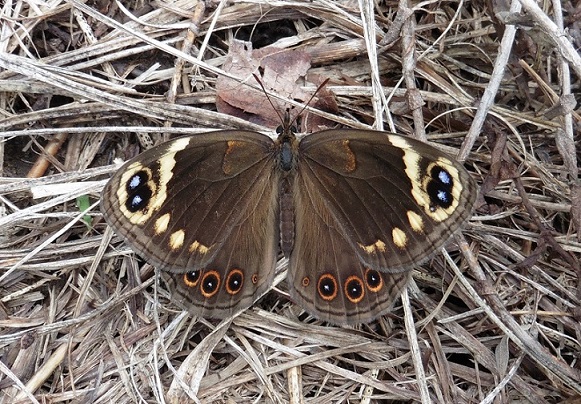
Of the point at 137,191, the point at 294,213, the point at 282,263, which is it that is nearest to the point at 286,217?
the point at 294,213

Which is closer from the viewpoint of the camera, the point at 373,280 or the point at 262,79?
the point at 373,280

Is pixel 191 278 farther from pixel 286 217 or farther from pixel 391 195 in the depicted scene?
pixel 391 195

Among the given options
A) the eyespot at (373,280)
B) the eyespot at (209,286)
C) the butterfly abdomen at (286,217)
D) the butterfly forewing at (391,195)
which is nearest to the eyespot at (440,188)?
the butterfly forewing at (391,195)

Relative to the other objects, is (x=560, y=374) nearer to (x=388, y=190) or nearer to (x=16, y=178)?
(x=388, y=190)

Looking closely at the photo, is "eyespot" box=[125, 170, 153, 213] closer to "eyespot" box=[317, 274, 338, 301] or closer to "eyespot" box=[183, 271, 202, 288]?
"eyespot" box=[183, 271, 202, 288]

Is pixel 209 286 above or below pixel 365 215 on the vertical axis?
below

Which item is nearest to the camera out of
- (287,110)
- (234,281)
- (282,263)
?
(234,281)

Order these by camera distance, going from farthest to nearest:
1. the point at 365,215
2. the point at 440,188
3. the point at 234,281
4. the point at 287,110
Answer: the point at 287,110, the point at 234,281, the point at 365,215, the point at 440,188
